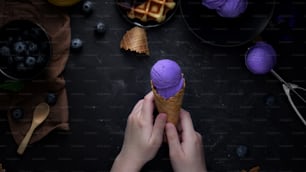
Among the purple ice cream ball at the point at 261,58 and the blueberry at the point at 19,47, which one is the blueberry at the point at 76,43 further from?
the purple ice cream ball at the point at 261,58

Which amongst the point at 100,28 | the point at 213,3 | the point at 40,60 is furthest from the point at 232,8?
the point at 40,60

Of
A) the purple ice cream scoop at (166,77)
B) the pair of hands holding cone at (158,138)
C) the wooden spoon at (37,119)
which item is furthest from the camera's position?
the wooden spoon at (37,119)

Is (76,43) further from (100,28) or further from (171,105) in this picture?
(171,105)

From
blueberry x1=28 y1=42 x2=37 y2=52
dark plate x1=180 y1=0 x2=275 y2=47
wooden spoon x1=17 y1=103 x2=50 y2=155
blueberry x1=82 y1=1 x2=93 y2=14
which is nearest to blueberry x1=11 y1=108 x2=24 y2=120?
wooden spoon x1=17 y1=103 x2=50 y2=155

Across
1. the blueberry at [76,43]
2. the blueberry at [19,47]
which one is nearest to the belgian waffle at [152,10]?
the blueberry at [76,43]

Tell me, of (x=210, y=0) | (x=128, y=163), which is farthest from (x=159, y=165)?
(x=210, y=0)

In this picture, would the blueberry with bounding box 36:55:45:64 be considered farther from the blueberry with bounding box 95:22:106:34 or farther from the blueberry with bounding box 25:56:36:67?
the blueberry with bounding box 95:22:106:34
